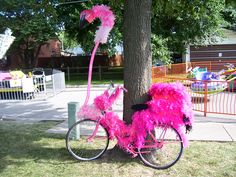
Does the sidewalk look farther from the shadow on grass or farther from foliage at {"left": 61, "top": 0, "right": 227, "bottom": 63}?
foliage at {"left": 61, "top": 0, "right": 227, "bottom": 63}

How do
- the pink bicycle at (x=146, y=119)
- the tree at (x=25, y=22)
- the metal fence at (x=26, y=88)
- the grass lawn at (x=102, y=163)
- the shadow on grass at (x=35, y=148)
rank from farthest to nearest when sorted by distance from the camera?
the tree at (x=25, y=22)
the metal fence at (x=26, y=88)
the shadow on grass at (x=35, y=148)
the pink bicycle at (x=146, y=119)
the grass lawn at (x=102, y=163)

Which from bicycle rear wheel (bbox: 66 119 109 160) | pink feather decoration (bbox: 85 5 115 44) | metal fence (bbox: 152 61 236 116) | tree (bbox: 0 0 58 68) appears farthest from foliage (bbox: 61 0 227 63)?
pink feather decoration (bbox: 85 5 115 44)

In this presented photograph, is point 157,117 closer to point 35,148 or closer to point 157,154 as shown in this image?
point 157,154

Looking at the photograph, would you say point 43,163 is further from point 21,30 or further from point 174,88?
point 21,30

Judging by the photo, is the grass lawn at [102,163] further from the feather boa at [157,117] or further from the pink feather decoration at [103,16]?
the pink feather decoration at [103,16]

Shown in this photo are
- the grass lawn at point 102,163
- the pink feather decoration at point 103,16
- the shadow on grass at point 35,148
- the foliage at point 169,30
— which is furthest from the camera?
the foliage at point 169,30

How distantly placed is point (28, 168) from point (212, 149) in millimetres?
3296

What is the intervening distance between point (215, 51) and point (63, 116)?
53.0 feet

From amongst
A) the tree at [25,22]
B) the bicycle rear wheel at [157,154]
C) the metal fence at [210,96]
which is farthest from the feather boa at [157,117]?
the tree at [25,22]

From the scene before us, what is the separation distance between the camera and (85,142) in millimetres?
6098

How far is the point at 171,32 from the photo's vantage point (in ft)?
63.3

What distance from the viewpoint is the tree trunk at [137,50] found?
4926 millimetres

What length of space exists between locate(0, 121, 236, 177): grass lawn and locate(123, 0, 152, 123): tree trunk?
3.14 feet

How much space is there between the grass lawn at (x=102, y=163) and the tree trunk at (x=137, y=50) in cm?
96
